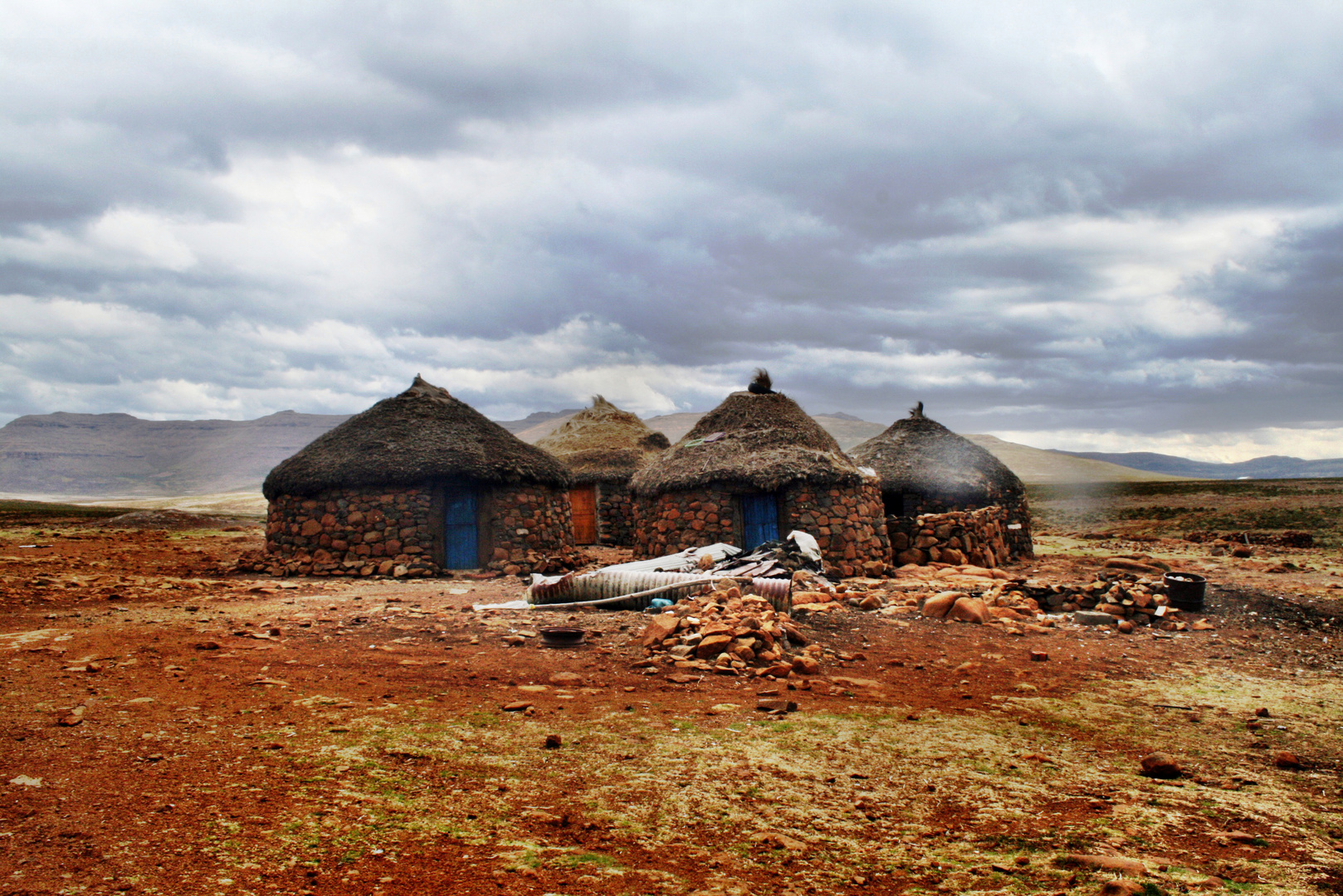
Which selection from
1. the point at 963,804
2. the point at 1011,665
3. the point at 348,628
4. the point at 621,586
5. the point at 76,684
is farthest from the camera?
the point at 621,586

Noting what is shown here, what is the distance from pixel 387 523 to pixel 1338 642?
1642 centimetres

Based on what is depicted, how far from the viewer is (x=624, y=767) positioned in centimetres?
445

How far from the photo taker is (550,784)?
4.13 metres

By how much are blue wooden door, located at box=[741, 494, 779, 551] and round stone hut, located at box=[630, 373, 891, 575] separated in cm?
2

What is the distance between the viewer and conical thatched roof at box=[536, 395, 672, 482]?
27.9 m

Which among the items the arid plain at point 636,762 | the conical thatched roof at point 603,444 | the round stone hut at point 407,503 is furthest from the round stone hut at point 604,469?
the arid plain at point 636,762

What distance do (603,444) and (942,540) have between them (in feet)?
51.5

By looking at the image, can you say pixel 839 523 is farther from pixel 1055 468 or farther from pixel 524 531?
pixel 1055 468

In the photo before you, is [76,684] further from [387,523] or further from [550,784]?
[387,523]

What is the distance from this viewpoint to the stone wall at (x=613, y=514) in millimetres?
27109

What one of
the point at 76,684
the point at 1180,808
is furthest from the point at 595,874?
the point at 76,684

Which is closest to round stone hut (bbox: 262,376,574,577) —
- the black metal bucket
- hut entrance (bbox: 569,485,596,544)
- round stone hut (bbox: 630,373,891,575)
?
round stone hut (bbox: 630,373,891,575)

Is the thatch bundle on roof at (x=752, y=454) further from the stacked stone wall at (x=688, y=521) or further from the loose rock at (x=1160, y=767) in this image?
the loose rock at (x=1160, y=767)

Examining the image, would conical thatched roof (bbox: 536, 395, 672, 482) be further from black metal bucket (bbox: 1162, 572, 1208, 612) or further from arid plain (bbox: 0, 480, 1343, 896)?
arid plain (bbox: 0, 480, 1343, 896)
